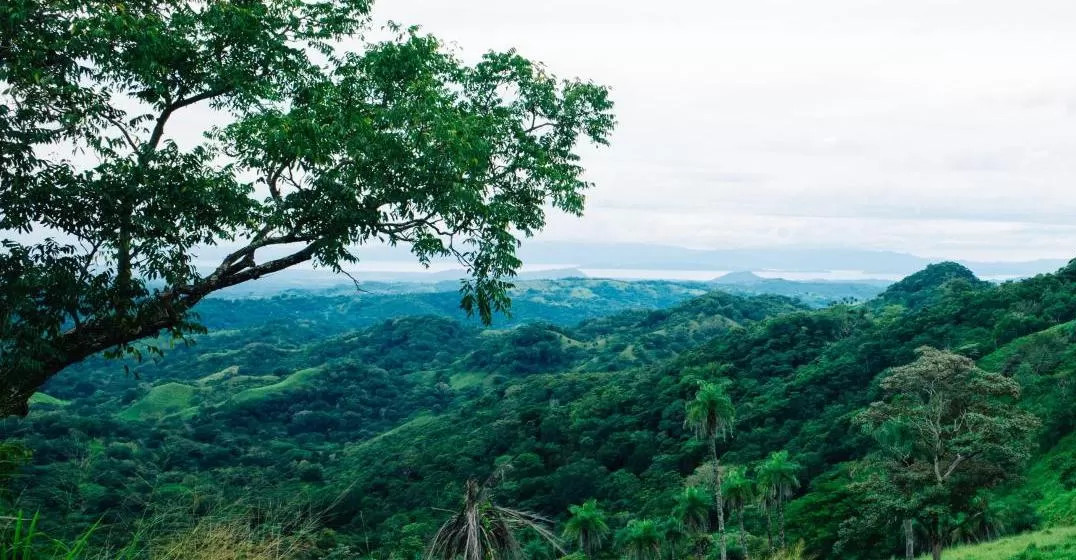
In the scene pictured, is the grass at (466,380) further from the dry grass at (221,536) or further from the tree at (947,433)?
the dry grass at (221,536)

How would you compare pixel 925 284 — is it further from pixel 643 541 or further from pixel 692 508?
pixel 643 541

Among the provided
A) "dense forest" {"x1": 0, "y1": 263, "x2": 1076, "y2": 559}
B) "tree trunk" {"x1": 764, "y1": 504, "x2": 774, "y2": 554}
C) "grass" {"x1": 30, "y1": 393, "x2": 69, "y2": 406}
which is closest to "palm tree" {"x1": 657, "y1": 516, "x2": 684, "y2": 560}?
"dense forest" {"x1": 0, "y1": 263, "x2": 1076, "y2": 559}

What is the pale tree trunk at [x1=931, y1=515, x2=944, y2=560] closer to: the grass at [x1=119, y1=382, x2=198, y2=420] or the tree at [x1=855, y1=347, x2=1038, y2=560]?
the tree at [x1=855, y1=347, x2=1038, y2=560]

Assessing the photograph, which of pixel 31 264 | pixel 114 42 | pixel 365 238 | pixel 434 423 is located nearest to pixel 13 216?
pixel 31 264

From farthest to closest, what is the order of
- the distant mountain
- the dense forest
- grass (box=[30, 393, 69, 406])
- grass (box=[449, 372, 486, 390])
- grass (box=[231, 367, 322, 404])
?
1. grass (box=[449, 372, 486, 390])
2. the distant mountain
3. grass (box=[231, 367, 322, 404])
4. grass (box=[30, 393, 69, 406])
5. the dense forest

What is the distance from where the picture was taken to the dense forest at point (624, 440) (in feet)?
86.0

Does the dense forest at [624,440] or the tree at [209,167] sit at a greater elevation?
the tree at [209,167]

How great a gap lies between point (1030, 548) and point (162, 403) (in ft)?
474

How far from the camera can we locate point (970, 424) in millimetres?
25328

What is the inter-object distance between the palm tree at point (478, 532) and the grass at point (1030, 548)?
2748 centimetres

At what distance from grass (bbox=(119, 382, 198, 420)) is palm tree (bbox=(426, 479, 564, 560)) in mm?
139787

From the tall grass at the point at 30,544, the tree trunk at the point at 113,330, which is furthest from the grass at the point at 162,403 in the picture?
the tall grass at the point at 30,544

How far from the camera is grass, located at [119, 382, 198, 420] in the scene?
13600cm

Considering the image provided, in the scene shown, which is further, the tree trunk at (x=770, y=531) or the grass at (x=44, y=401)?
the grass at (x=44, y=401)
